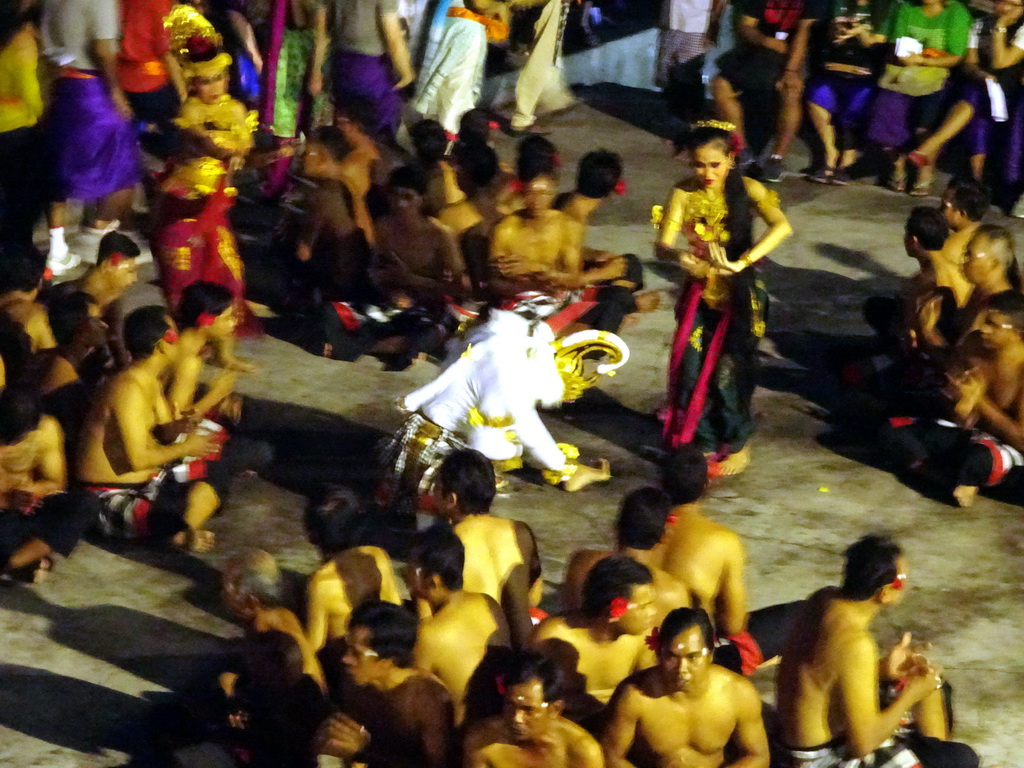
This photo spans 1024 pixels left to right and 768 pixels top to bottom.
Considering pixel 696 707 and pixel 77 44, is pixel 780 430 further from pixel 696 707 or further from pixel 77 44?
pixel 77 44

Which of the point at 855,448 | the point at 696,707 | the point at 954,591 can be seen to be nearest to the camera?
the point at 696,707

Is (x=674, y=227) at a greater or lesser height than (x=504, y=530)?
greater

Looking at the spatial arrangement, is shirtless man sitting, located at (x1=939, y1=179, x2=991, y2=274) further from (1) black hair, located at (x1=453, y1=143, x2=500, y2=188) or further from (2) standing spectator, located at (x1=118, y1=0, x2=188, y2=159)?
(2) standing spectator, located at (x1=118, y1=0, x2=188, y2=159)

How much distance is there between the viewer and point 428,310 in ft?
23.9

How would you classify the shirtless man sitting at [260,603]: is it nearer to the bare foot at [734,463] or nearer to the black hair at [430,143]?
the bare foot at [734,463]

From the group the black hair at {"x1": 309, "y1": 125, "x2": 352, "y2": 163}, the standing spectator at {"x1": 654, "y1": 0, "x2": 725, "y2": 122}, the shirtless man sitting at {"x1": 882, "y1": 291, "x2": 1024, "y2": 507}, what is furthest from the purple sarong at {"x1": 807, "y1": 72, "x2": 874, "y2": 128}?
the shirtless man sitting at {"x1": 882, "y1": 291, "x2": 1024, "y2": 507}

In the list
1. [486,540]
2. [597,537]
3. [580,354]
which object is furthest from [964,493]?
[486,540]

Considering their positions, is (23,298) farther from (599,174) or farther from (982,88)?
(982,88)

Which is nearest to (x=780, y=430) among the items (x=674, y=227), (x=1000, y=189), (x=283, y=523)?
(x=674, y=227)

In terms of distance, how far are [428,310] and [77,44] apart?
2238 millimetres

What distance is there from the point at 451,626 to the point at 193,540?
1695 millimetres

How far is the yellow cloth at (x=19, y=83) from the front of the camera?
7.38m

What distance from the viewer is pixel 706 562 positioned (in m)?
4.61

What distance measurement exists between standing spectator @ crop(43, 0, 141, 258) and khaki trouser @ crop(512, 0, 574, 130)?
338 centimetres
